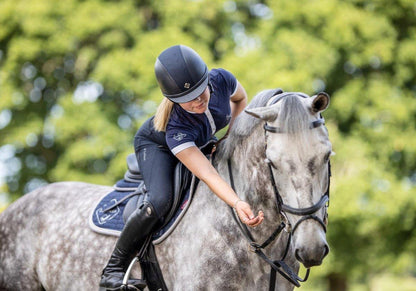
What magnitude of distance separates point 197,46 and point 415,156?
6.47 m

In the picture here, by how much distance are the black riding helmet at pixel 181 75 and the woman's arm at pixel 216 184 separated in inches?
15.5

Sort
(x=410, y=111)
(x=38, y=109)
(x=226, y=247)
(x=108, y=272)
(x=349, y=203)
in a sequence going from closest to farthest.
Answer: (x=226, y=247)
(x=108, y=272)
(x=349, y=203)
(x=410, y=111)
(x=38, y=109)

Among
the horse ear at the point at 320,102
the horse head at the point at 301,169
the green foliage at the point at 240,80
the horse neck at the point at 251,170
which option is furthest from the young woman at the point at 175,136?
the green foliage at the point at 240,80

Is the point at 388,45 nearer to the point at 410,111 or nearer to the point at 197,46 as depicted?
the point at 410,111

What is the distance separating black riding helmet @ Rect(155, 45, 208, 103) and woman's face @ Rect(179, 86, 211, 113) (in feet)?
0.22

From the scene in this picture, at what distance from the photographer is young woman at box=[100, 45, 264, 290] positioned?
3.64 metres

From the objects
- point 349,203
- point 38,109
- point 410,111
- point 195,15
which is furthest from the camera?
point 38,109

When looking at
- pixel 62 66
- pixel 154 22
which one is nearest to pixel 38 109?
pixel 62 66

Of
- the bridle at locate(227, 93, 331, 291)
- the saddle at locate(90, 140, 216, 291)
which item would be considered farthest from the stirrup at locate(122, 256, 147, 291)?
the bridle at locate(227, 93, 331, 291)

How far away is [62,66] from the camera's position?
640 inches

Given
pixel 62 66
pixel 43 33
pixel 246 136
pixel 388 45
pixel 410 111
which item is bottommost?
pixel 410 111

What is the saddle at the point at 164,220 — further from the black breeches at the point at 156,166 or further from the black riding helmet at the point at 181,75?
the black riding helmet at the point at 181,75

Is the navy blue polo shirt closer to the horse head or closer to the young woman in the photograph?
the young woman

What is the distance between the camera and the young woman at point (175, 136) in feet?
11.9
